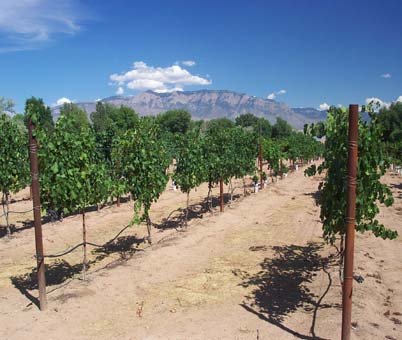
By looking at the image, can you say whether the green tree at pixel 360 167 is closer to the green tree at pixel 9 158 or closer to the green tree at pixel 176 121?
the green tree at pixel 9 158

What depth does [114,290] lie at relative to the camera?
27.3 feet

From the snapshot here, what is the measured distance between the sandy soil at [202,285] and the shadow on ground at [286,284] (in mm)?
24

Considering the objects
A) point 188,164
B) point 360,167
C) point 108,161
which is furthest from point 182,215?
point 360,167

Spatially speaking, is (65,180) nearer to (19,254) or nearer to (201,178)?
(19,254)

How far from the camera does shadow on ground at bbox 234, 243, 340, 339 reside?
23.3ft

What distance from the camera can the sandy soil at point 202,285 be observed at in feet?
21.4

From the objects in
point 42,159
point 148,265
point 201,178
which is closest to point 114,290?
point 148,265

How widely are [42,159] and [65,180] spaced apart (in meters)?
0.67

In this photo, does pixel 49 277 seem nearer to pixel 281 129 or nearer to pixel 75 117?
pixel 75 117

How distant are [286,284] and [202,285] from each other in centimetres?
195

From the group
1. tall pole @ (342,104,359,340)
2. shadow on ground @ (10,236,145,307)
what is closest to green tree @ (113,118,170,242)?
shadow on ground @ (10,236,145,307)

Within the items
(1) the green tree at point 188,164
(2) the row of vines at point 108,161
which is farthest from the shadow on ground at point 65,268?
(1) the green tree at point 188,164

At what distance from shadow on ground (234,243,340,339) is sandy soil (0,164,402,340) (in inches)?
1.0

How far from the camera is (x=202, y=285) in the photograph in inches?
338
